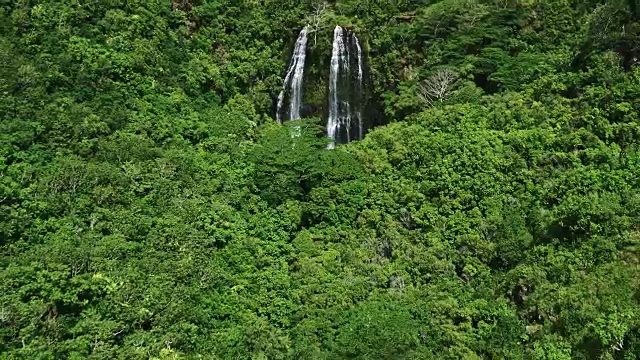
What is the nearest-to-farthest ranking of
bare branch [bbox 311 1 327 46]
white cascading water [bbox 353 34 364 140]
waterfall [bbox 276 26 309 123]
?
white cascading water [bbox 353 34 364 140] < waterfall [bbox 276 26 309 123] < bare branch [bbox 311 1 327 46]

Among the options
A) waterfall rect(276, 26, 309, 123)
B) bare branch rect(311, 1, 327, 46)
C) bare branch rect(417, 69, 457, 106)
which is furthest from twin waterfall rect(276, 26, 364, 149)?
bare branch rect(417, 69, 457, 106)

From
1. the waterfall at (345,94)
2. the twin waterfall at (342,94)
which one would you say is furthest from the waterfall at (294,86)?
the waterfall at (345,94)

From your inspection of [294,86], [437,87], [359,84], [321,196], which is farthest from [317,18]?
[321,196]

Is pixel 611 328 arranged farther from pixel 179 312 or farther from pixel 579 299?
pixel 179 312

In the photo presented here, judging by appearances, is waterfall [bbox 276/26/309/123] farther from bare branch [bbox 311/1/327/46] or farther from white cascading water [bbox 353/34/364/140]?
white cascading water [bbox 353/34/364/140]

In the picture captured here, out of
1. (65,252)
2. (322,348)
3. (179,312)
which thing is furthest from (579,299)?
(65,252)

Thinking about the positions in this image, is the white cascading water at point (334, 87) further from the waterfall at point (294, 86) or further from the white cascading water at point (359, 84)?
the waterfall at point (294, 86)

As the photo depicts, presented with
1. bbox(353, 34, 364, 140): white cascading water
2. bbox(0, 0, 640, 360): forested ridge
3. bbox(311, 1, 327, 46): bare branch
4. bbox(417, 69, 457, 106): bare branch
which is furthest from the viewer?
bbox(311, 1, 327, 46): bare branch
